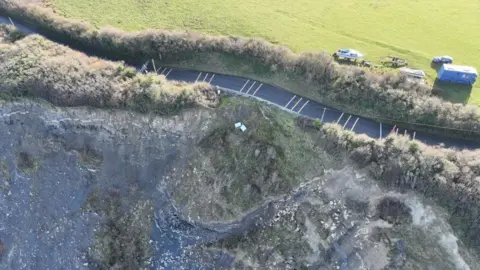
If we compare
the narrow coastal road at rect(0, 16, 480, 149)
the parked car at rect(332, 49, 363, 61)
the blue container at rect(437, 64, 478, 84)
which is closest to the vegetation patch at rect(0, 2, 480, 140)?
the narrow coastal road at rect(0, 16, 480, 149)

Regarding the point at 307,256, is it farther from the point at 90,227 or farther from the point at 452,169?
the point at 90,227

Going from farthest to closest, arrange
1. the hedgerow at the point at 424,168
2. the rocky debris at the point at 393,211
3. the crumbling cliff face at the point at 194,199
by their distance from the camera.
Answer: the crumbling cliff face at the point at 194,199
the rocky debris at the point at 393,211
the hedgerow at the point at 424,168

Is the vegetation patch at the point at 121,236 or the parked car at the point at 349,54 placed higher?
the parked car at the point at 349,54

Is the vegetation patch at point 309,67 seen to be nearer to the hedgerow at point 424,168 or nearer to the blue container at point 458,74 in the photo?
the blue container at point 458,74

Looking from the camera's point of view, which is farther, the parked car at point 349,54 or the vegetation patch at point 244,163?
the parked car at point 349,54

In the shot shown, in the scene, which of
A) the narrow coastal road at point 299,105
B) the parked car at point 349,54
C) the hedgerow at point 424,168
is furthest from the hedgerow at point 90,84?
the parked car at point 349,54

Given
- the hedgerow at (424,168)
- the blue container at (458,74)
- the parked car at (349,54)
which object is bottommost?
the hedgerow at (424,168)

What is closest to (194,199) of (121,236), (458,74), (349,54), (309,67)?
(121,236)

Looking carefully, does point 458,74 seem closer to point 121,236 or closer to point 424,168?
point 424,168
